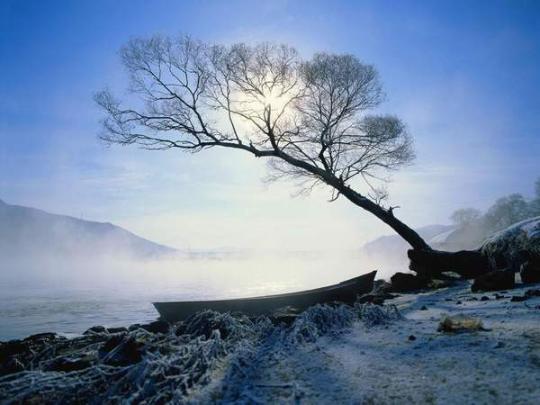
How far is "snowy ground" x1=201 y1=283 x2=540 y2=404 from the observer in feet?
9.21

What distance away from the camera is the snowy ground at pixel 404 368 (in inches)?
111

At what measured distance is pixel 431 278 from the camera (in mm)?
13766

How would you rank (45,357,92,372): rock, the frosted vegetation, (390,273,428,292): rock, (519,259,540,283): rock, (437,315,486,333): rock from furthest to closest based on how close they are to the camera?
1. the frosted vegetation
2. (390,273,428,292): rock
3. (519,259,540,283): rock
4. (437,315,486,333): rock
5. (45,357,92,372): rock

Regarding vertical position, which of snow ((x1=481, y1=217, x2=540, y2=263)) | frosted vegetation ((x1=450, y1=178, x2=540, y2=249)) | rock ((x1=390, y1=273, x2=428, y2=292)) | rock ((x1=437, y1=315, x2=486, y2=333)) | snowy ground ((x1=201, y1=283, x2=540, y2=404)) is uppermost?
frosted vegetation ((x1=450, y1=178, x2=540, y2=249))

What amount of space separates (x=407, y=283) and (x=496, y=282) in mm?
4156

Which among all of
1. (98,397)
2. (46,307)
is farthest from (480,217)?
(98,397)

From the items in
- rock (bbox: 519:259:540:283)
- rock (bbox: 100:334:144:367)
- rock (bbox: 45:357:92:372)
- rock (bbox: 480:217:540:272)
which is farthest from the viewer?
rock (bbox: 480:217:540:272)

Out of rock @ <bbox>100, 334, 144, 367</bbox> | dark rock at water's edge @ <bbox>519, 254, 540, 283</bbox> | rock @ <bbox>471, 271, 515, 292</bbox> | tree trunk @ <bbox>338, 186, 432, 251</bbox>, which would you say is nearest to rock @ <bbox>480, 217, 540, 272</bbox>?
dark rock at water's edge @ <bbox>519, 254, 540, 283</bbox>

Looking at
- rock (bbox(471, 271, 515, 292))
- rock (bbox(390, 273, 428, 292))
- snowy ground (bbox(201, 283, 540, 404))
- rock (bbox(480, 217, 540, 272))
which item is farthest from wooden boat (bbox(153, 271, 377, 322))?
rock (bbox(480, 217, 540, 272))

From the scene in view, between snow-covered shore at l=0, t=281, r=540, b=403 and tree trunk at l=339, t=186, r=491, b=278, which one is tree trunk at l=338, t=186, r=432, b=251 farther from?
snow-covered shore at l=0, t=281, r=540, b=403

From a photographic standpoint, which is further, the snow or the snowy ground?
the snow

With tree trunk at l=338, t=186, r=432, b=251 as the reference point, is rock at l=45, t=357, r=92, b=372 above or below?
below

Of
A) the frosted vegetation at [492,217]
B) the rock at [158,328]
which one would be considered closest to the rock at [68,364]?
the rock at [158,328]

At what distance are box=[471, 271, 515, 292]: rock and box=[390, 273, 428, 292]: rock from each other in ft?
11.8
